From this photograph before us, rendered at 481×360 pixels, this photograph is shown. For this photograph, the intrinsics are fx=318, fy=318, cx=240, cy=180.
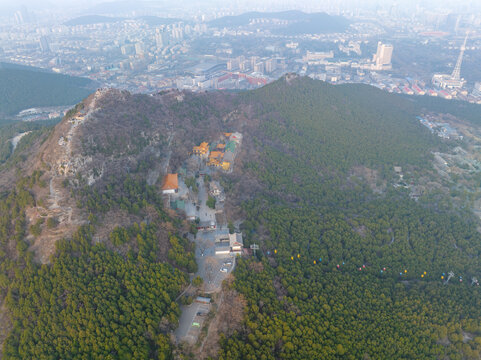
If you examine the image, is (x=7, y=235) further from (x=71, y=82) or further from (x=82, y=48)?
(x=82, y=48)

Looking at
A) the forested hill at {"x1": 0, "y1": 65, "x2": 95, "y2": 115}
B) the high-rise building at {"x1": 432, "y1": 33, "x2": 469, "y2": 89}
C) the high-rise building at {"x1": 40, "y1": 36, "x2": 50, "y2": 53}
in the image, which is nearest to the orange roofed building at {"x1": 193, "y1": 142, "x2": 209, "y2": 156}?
the forested hill at {"x1": 0, "y1": 65, "x2": 95, "y2": 115}

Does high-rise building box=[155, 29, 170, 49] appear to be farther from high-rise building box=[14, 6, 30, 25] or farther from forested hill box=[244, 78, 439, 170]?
high-rise building box=[14, 6, 30, 25]

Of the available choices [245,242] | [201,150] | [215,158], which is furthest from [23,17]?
[245,242]

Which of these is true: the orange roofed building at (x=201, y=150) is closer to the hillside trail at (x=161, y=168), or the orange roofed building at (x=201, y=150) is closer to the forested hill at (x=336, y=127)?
the hillside trail at (x=161, y=168)

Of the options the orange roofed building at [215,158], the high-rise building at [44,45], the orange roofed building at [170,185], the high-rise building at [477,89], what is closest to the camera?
the orange roofed building at [170,185]

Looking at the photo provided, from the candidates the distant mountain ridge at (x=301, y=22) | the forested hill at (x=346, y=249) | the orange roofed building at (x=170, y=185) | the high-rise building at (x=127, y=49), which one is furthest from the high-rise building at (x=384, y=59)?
the orange roofed building at (x=170, y=185)

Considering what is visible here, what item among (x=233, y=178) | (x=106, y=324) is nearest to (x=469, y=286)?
(x=233, y=178)
